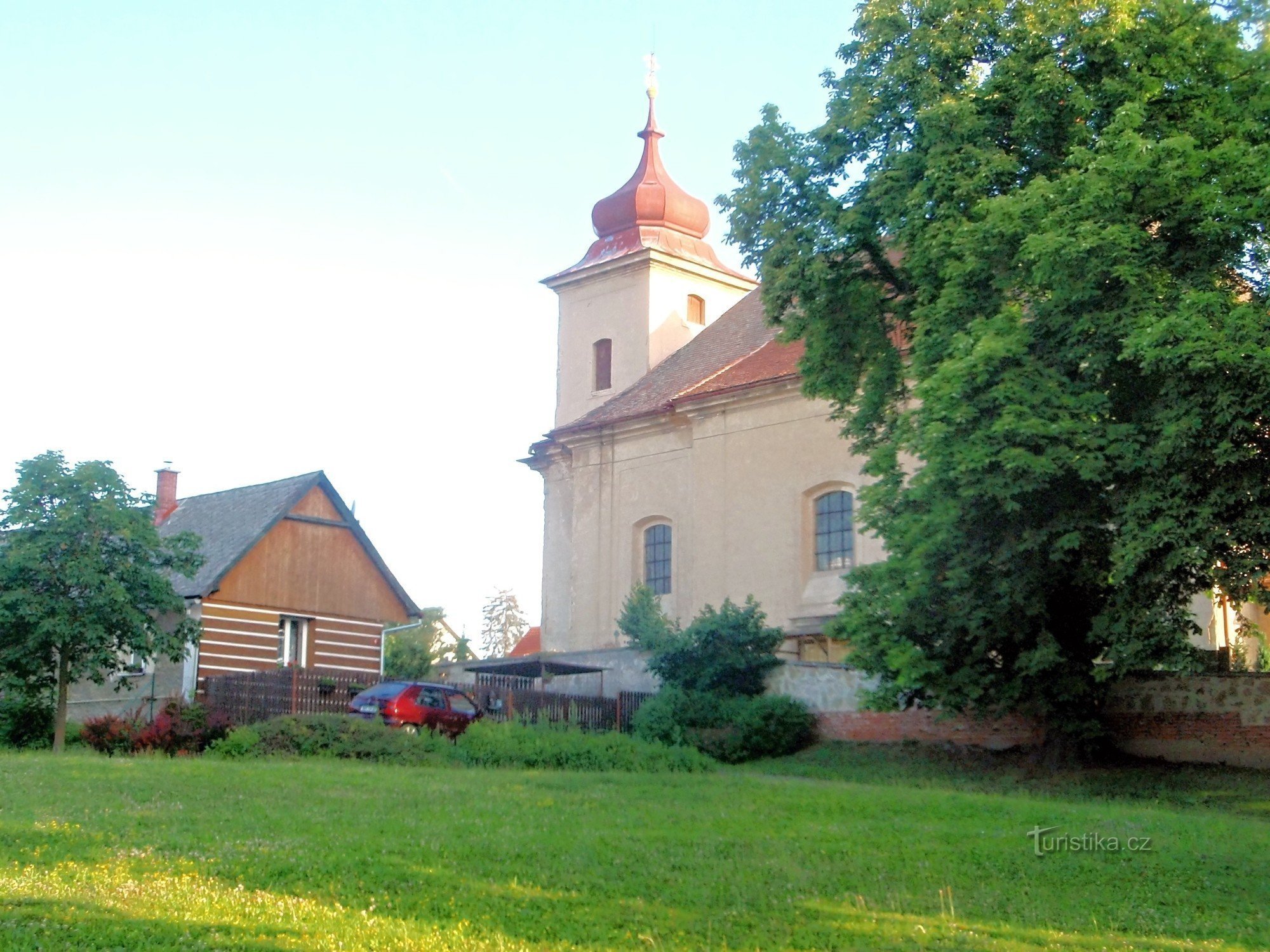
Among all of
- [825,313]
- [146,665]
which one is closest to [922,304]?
[825,313]

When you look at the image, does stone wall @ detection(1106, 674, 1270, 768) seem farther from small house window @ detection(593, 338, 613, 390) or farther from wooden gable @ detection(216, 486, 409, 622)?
small house window @ detection(593, 338, 613, 390)

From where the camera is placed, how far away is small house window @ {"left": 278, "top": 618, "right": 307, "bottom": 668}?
3784 centimetres

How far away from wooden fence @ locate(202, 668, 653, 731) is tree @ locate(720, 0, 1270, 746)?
8100 mm

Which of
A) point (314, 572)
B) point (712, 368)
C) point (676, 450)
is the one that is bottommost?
point (314, 572)

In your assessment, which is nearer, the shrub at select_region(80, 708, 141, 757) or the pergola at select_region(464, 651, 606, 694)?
the shrub at select_region(80, 708, 141, 757)

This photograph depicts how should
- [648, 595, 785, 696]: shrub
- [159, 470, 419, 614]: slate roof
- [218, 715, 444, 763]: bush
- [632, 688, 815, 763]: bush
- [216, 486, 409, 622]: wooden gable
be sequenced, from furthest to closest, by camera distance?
[216, 486, 409, 622]: wooden gable
[159, 470, 419, 614]: slate roof
[648, 595, 785, 696]: shrub
[632, 688, 815, 763]: bush
[218, 715, 444, 763]: bush

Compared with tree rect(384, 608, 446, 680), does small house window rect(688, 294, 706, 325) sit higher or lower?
higher

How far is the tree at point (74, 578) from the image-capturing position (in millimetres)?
27125

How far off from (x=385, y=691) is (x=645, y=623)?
259 inches

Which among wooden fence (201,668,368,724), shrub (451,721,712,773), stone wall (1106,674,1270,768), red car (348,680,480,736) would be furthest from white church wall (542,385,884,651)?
wooden fence (201,668,368,724)

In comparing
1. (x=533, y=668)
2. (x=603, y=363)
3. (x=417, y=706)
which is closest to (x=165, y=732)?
(x=417, y=706)
